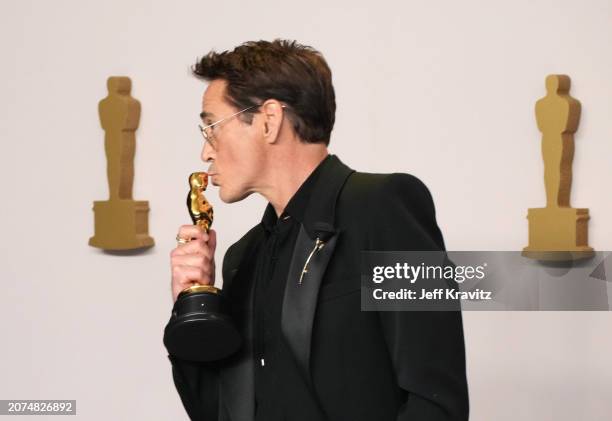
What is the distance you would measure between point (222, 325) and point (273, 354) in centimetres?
11

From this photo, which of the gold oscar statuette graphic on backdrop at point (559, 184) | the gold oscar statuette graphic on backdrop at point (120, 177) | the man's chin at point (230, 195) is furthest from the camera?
the gold oscar statuette graphic on backdrop at point (120, 177)

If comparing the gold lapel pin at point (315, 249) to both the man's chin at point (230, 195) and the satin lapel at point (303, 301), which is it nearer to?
the satin lapel at point (303, 301)

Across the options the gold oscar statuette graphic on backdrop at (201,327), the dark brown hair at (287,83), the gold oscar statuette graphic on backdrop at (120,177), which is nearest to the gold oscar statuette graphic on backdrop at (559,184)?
the gold oscar statuette graphic on backdrop at (120,177)

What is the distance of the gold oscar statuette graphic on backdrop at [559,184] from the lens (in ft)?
10.3

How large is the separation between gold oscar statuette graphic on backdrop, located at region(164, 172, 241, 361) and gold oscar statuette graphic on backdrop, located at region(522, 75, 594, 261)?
1577mm

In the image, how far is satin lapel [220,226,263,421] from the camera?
181 centimetres

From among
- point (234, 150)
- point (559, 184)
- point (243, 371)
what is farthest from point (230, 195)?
point (559, 184)

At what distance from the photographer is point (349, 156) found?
3.50m

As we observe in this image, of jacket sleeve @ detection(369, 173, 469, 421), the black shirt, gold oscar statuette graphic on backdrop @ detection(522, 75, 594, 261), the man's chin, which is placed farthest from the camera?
gold oscar statuette graphic on backdrop @ detection(522, 75, 594, 261)

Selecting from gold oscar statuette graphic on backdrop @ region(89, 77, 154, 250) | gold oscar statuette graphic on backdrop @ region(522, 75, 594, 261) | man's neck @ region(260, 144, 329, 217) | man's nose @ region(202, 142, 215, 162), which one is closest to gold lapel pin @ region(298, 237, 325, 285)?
man's neck @ region(260, 144, 329, 217)

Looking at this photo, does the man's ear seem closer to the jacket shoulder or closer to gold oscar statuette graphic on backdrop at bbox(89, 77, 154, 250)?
the jacket shoulder

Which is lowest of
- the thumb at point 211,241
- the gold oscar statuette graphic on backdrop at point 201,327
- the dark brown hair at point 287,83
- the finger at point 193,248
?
the gold oscar statuette graphic on backdrop at point 201,327

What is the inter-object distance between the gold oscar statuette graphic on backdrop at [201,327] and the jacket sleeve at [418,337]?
31 cm

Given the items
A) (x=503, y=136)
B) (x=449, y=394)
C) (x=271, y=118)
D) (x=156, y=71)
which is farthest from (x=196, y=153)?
(x=449, y=394)
